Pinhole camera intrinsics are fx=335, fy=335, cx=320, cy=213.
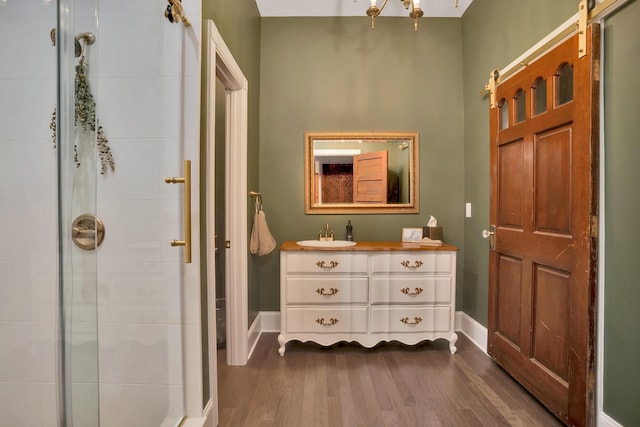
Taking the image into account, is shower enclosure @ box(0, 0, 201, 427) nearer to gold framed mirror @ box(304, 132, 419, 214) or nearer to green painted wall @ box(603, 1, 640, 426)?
gold framed mirror @ box(304, 132, 419, 214)

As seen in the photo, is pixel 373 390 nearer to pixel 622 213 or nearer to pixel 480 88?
pixel 622 213

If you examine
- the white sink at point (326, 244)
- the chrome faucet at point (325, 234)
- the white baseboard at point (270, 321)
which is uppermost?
the chrome faucet at point (325, 234)

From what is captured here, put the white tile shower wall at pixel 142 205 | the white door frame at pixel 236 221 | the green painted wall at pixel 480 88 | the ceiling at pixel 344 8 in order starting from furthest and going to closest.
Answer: the ceiling at pixel 344 8, the white door frame at pixel 236 221, the green painted wall at pixel 480 88, the white tile shower wall at pixel 142 205

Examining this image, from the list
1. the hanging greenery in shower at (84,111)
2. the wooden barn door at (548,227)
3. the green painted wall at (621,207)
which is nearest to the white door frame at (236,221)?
the hanging greenery in shower at (84,111)

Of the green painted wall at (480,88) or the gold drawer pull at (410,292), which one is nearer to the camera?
the green painted wall at (480,88)

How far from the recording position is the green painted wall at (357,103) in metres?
3.09

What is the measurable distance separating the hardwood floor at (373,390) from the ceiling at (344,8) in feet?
9.57

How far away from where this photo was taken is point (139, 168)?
1.46 meters

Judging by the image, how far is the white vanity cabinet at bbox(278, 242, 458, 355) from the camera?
256 cm

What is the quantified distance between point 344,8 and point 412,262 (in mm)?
2288

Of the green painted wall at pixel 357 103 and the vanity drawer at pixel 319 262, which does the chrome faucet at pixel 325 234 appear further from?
the vanity drawer at pixel 319 262

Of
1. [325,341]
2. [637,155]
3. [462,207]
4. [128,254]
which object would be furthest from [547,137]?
[128,254]

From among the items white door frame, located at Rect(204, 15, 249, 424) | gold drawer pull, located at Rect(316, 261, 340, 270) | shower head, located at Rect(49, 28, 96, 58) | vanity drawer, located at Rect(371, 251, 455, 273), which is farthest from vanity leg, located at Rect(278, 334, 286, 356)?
shower head, located at Rect(49, 28, 96, 58)

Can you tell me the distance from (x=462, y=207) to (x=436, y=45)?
152 cm
